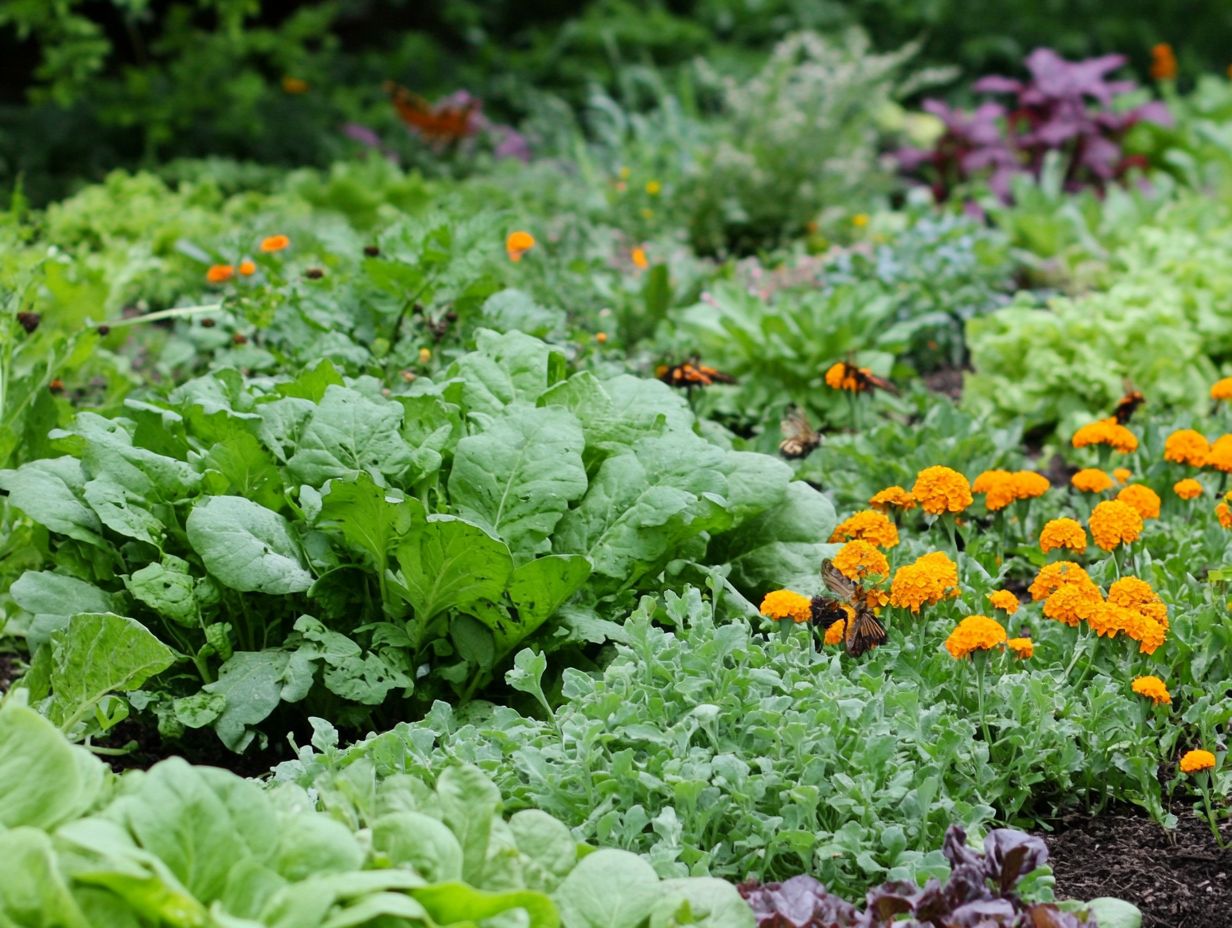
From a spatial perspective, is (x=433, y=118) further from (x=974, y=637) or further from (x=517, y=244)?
(x=974, y=637)

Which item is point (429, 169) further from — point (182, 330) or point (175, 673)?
point (175, 673)

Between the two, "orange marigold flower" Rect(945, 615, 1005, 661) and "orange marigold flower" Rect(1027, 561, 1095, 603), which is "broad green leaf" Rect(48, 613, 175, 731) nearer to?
"orange marigold flower" Rect(945, 615, 1005, 661)

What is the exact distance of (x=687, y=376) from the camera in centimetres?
392

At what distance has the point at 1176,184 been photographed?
734cm

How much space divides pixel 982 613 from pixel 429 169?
5.29 meters

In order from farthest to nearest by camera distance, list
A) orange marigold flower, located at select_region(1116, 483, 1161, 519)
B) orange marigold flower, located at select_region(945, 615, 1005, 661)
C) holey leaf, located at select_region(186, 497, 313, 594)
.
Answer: orange marigold flower, located at select_region(1116, 483, 1161, 519) → holey leaf, located at select_region(186, 497, 313, 594) → orange marigold flower, located at select_region(945, 615, 1005, 661)

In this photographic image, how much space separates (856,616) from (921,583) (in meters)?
0.14

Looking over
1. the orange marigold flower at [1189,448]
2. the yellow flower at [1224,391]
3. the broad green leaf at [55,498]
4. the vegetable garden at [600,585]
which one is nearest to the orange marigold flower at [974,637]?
the vegetable garden at [600,585]

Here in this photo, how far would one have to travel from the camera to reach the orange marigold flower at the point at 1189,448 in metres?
3.28

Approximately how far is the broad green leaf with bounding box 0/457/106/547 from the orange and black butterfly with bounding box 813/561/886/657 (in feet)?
5.09

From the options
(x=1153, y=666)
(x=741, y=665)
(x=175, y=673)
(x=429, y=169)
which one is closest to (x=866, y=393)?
(x=1153, y=666)

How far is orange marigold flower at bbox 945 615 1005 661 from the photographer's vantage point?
2438 millimetres

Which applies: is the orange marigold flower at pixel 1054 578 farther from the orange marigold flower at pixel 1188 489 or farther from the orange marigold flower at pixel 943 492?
the orange marigold flower at pixel 1188 489

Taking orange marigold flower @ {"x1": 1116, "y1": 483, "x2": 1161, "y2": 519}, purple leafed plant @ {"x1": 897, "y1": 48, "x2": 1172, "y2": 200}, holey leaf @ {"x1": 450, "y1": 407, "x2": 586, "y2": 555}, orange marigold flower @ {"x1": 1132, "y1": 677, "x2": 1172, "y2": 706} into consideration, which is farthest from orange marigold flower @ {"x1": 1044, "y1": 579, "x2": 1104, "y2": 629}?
purple leafed plant @ {"x1": 897, "y1": 48, "x2": 1172, "y2": 200}
